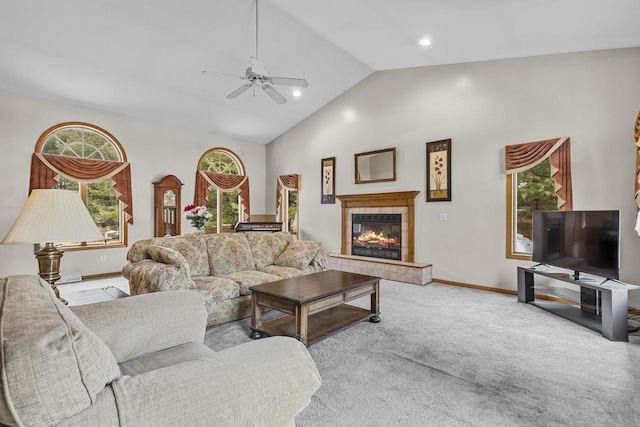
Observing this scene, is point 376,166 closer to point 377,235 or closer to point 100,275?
point 377,235

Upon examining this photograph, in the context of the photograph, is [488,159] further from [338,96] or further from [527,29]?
[338,96]

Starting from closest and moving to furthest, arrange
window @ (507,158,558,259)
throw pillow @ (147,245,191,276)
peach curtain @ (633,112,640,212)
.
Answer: throw pillow @ (147,245,191,276) → peach curtain @ (633,112,640,212) → window @ (507,158,558,259)

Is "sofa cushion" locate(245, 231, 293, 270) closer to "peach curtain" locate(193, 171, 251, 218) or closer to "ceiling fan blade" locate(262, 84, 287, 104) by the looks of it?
"ceiling fan blade" locate(262, 84, 287, 104)

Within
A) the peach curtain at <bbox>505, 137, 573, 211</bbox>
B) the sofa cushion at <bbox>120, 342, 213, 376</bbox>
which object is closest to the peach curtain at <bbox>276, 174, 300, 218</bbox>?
the peach curtain at <bbox>505, 137, 573, 211</bbox>

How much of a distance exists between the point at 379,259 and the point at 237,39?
4.16 metres

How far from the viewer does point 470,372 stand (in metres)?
2.30

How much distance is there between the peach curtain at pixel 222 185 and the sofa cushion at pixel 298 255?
3323 millimetres

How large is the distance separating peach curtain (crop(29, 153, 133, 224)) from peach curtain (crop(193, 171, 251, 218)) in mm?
1317

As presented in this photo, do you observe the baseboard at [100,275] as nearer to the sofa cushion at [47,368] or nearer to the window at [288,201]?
the window at [288,201]

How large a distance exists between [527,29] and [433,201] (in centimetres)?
255

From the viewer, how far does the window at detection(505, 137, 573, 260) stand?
4.05 m

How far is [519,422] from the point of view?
1763 mm

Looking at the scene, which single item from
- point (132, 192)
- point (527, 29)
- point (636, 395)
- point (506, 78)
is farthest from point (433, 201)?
point (132, 192)

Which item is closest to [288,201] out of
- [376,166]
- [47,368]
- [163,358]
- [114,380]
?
[376,166]
